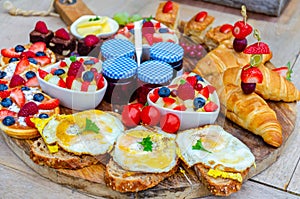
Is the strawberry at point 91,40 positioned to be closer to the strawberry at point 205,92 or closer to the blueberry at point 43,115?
the blueberry at point 43,115

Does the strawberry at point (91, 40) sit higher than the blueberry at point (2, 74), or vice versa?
the strawberry at point (91, 40)

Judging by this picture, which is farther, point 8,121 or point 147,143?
point 8,121

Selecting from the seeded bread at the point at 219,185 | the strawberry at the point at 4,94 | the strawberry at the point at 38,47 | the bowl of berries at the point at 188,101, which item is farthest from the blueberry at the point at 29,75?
the seeded bread at the point at 219,185

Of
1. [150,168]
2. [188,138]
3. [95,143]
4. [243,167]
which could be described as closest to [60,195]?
[95,143]

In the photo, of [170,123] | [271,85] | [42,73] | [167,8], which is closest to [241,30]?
[271,85]

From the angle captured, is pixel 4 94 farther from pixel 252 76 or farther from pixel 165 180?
pixel 252 76

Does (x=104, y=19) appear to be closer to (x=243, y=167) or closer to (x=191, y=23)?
(x=191, y=23)

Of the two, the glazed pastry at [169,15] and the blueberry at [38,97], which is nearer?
the blueberry at [38,97]
